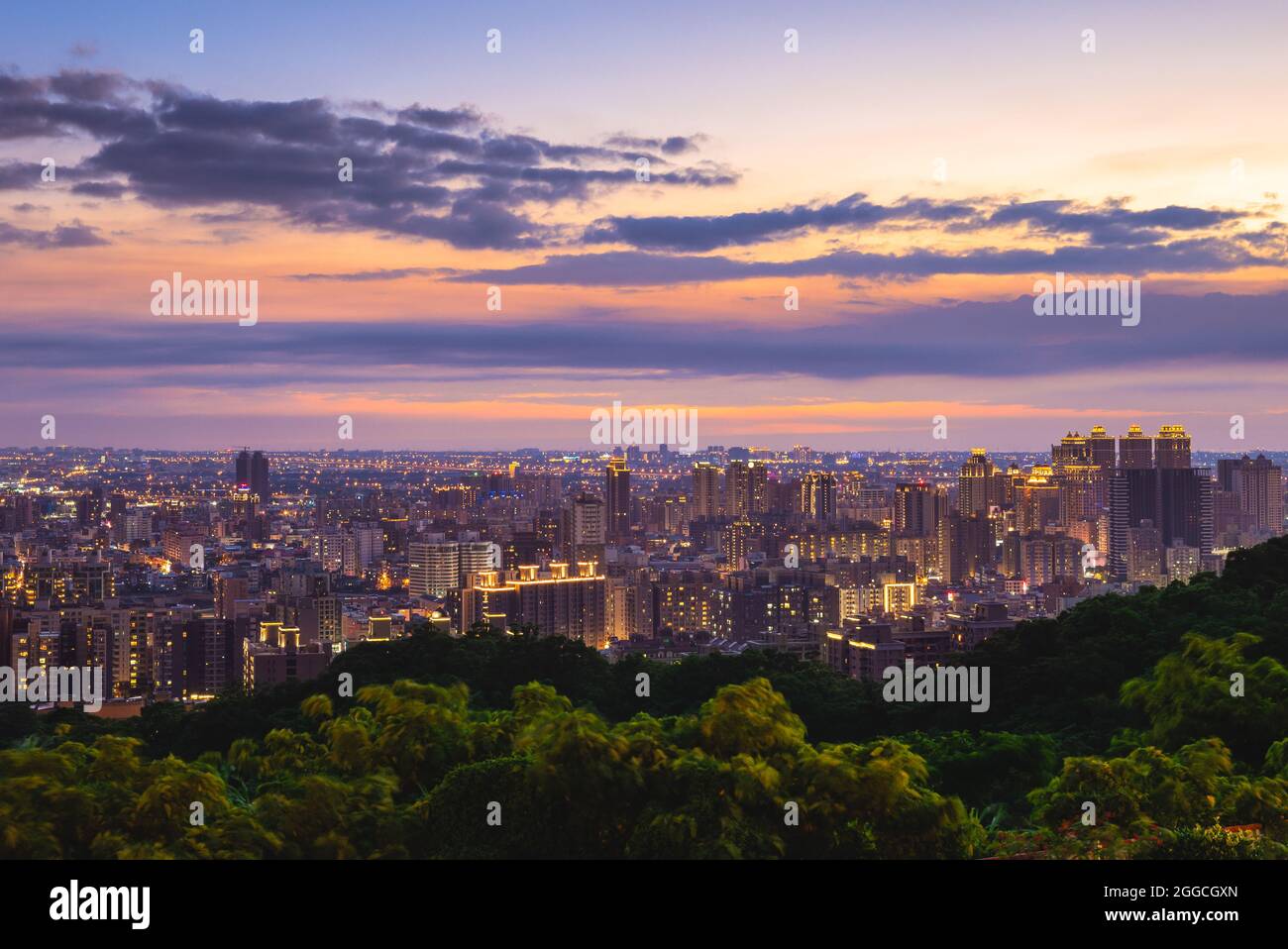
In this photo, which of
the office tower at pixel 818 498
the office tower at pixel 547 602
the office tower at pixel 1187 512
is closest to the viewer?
the office tower at pixel 547 602

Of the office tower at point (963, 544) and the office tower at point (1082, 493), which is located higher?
the office tower at point (1082, 493)

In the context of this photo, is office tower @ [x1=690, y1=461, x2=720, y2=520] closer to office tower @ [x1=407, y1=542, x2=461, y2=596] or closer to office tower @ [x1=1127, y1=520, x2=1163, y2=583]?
office tower @ [x1=407, y1=542, x2=461, y2=596]

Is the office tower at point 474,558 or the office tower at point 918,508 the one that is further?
the office tower at point 918,508

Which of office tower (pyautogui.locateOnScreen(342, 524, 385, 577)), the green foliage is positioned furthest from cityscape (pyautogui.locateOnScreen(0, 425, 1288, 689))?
the green foliage

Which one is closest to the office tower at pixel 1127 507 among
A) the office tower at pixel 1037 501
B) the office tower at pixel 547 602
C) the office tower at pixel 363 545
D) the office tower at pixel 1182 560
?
the office tower at pixel 1182 560

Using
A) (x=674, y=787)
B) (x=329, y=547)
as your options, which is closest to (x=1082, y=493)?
(x=329, y=547)

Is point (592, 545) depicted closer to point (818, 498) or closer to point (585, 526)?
point (585, 526)

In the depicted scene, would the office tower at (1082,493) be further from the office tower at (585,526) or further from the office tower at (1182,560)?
the office tower at (585,526)
